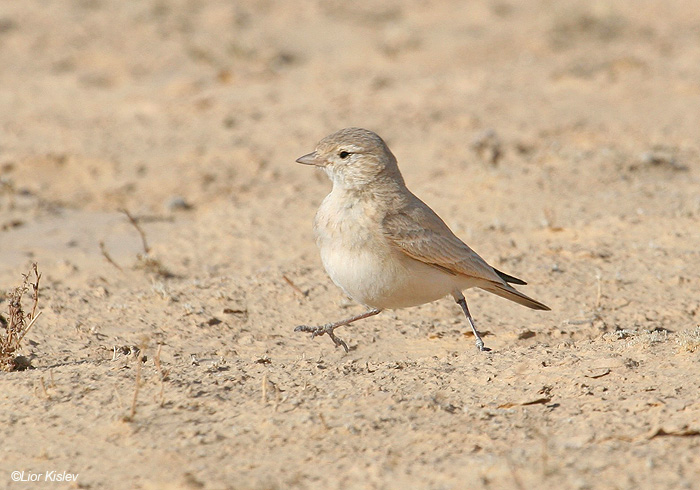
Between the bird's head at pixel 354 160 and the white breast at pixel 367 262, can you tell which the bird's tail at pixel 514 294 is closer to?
the white breast at pixel 367 262

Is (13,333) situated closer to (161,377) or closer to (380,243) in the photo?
(161,377)

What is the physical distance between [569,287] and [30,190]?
5488 mm

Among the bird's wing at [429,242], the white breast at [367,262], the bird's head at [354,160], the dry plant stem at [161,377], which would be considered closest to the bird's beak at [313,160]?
the bird's head at [354,160]

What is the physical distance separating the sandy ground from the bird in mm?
393

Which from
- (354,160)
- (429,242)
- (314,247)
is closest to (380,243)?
(429,242)

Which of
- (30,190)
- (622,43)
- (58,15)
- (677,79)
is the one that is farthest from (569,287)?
(58,15)

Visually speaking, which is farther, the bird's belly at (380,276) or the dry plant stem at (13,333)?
the bird's belly at (380,276)

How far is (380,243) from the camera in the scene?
509 centimetres

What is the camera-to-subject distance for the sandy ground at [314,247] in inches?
155

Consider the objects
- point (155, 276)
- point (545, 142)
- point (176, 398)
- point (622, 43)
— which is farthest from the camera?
point (622, 43)

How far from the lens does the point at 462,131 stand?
10.3m

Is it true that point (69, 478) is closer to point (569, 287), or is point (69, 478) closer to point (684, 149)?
point (569, 287)

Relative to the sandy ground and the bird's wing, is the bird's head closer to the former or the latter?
the bird's wing

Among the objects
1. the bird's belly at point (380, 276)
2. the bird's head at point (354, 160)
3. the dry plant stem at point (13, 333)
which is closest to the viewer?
the dry plant stem at point (13, 333)
